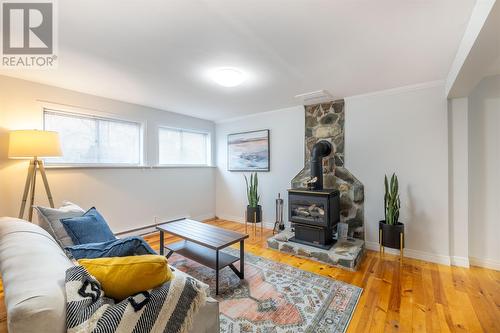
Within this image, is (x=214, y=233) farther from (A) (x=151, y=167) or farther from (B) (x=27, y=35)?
(B) (x=27, y=35)

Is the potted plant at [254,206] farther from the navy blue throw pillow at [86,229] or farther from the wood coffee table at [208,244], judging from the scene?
the navy blue throw pillow at [86,229]

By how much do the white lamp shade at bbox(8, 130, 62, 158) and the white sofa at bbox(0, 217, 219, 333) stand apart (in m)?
1.43

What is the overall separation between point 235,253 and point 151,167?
2118 millimetres

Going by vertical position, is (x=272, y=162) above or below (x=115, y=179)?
above

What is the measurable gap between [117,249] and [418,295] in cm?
261

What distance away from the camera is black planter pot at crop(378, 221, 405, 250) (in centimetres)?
272

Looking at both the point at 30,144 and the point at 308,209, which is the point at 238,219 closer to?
the point at 308,209

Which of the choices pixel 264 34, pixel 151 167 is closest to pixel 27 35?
pixel 264 34

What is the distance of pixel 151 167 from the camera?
12.9ft

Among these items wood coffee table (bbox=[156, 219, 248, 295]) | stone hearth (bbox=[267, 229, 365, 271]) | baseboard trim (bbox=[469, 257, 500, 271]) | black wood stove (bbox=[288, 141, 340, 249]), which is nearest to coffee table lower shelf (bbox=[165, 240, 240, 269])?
wood coffee table (bbox=[156, 219, 248, 295])

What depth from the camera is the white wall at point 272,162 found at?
13.0 ft

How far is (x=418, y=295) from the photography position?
2.10m

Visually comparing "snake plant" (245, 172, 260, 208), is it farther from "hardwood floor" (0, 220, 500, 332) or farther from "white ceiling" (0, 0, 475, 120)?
"white ceiling" (0, 0, 475, 120)

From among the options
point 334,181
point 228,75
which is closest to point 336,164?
point 334,181
